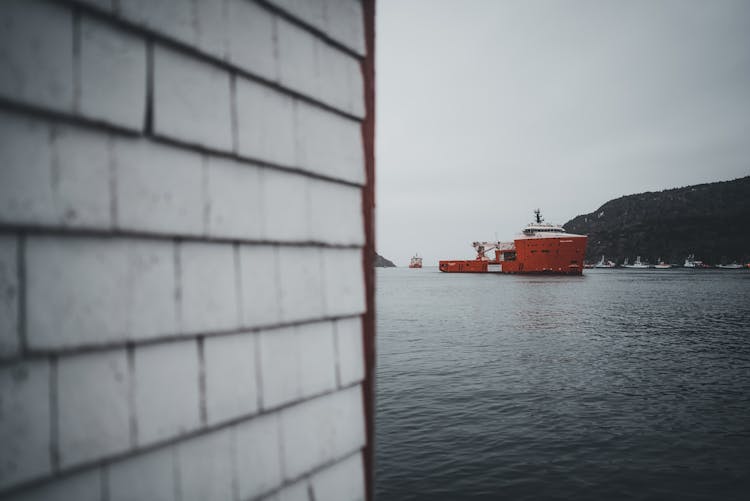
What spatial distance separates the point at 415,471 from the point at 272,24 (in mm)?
6590

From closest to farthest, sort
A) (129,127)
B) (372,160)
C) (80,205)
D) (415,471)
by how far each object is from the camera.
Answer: (80,205) < (129,127) < (372,160) < (415,471)

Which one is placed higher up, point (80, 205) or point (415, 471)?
point (80, 205)

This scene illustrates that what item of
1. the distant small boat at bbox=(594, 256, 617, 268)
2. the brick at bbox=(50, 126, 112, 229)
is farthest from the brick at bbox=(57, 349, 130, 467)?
the distant small boat at bbox=(594, 256, 617, 268)

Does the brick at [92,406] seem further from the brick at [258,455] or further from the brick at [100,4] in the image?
the brick at [100,4]

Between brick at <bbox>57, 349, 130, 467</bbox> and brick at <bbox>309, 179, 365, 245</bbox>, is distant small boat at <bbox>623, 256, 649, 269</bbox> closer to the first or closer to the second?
brick at <bbox>309, 179, 365, 245</bbox>

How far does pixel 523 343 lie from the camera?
1611 centimetres

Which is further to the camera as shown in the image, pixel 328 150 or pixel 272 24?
pixel 328 150

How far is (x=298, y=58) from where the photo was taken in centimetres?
178

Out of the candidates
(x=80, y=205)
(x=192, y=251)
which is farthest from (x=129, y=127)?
(x=192, y=251)

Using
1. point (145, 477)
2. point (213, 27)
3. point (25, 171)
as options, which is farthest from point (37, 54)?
point (145, 477)

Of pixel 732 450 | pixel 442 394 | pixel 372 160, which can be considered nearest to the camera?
pixel 372 160

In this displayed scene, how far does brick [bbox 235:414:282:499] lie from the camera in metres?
1.55

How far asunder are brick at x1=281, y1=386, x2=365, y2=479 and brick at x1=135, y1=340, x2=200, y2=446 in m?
0.46

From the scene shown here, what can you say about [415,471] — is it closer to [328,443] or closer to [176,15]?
[328,443]
